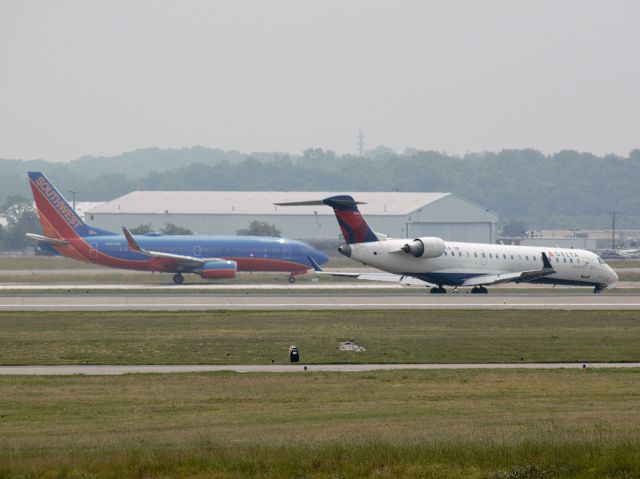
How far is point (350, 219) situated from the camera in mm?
66500

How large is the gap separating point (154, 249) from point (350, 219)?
24476 millimetres

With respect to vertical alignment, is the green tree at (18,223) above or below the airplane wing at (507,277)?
above

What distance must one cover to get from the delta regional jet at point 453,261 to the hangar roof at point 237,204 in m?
68.5

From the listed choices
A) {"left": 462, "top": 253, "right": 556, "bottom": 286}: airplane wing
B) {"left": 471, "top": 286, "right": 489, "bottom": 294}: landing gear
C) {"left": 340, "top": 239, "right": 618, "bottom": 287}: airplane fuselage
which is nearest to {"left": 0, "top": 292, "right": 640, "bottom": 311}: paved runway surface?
{"left": 462, "top": 253, "right": 556, "bottom": 286}: airplane wing

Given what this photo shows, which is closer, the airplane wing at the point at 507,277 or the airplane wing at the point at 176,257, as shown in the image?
the airplane wing at the point at 507,277

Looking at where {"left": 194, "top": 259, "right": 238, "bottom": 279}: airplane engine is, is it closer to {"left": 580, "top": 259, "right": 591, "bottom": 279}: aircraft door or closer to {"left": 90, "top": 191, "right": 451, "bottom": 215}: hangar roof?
{"left": 580, "top": 259, "right": 591, "bottom": 279}: aircraft door

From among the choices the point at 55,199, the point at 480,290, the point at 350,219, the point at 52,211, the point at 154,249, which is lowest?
the point at 480,290

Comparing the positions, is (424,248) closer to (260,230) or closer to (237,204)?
(260,230)

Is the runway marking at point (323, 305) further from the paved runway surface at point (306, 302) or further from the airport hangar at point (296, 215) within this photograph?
the airport hangar at point (296, 215)

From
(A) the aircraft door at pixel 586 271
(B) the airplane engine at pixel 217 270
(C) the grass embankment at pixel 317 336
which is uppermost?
(A) the aircraft door at pixel 586 271

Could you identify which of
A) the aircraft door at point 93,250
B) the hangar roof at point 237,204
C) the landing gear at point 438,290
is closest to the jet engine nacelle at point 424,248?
the landing gear at point 438,290

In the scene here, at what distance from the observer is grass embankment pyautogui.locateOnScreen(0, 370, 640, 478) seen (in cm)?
1859

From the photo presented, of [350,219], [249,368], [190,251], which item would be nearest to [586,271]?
[350,219]

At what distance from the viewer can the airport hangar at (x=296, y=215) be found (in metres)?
142
